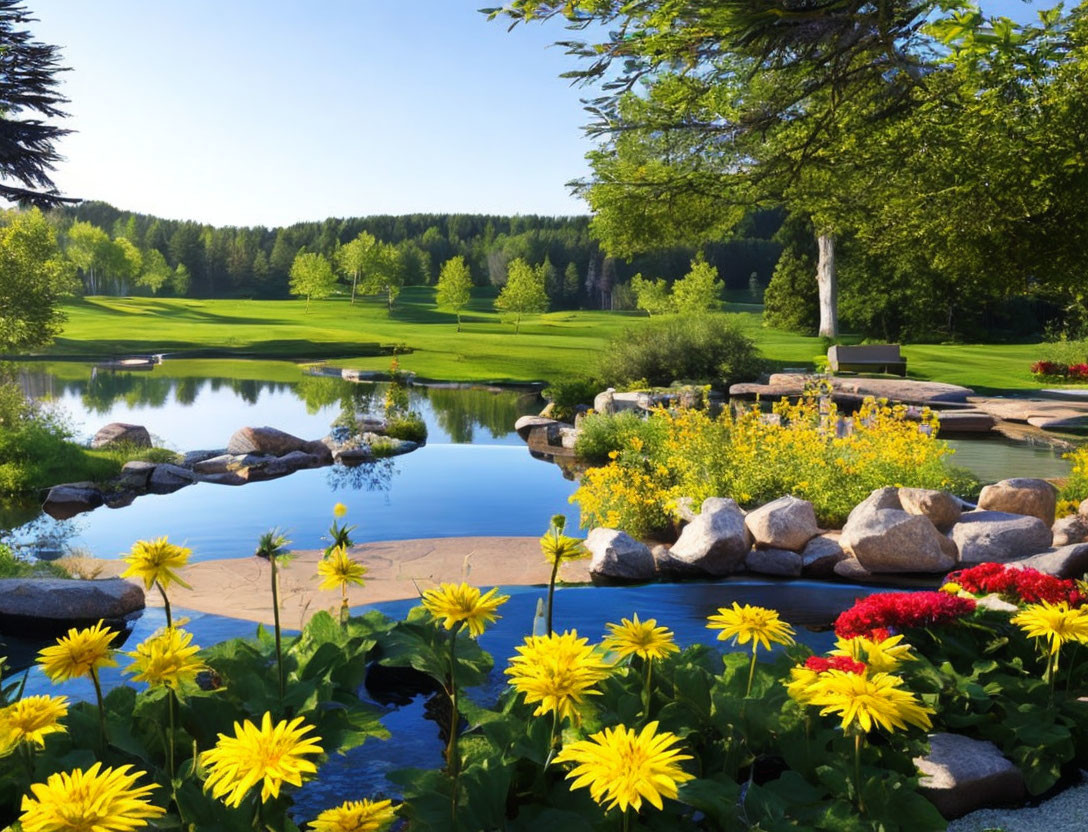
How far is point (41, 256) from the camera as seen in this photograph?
19172 mm

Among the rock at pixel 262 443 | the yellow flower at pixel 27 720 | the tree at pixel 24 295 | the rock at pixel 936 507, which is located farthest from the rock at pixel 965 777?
the tree at pixel 24 295

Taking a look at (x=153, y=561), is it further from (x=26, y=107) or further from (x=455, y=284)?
(x=455, y=284)

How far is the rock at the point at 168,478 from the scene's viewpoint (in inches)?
462

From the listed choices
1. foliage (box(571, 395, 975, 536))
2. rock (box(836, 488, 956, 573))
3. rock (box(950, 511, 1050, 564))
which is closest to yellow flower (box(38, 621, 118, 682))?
rock (box(836, 488, 956, 573))

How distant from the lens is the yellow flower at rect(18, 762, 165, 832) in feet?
4.55

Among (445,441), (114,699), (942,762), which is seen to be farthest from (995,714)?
(445,441)

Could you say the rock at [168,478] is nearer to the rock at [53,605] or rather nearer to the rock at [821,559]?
the rock at [53,605]

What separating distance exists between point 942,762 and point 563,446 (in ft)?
36.1

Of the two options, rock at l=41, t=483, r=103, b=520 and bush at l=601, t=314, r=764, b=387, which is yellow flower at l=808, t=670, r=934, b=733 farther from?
bush at l=601, t=314, r=764, b=387

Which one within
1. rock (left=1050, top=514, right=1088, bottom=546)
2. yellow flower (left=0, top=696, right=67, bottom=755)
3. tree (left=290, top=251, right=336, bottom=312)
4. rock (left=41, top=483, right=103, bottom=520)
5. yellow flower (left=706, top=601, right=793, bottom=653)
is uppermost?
tree (left=290, top=251, right=336, bottom=312)

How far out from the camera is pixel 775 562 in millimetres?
6879

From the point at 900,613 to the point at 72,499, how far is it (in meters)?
10.1

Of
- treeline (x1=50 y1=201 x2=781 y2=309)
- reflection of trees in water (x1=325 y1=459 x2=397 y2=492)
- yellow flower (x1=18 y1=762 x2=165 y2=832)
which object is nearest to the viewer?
yellow flower (x1=18 y1=762 x2=165 y2=832)

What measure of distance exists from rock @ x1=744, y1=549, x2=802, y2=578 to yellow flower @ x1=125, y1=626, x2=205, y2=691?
17.1ft
